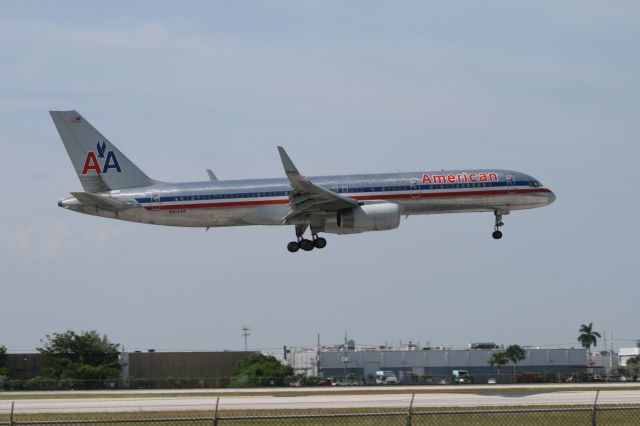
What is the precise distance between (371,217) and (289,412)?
84.5 feet

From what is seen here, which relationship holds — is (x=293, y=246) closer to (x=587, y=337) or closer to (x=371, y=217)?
(x=371, y=217)

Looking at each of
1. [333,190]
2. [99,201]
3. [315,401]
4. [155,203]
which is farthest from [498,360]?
[315,401]

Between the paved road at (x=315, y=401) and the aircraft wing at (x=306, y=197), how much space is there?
14.5 metres

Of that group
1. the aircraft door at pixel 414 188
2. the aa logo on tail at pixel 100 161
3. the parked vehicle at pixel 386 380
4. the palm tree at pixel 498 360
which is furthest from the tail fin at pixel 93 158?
the palm tree at pixel 498 360

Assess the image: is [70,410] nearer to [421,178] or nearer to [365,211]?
[365,211]

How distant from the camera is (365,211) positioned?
63.6 m

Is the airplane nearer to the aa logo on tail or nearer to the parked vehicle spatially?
the aa logo on tail

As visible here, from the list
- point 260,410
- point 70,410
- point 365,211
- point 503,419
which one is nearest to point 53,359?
point 365,211

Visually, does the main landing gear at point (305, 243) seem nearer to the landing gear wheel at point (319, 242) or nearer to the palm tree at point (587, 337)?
the landing gear wheel at point (319, 242)

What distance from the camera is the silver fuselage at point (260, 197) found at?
213 ft

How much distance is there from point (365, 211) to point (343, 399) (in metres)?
18.3

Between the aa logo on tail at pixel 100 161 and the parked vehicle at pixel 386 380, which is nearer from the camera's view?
the aa logo on tail at pixel 100 161

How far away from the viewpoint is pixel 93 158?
68.0 meters

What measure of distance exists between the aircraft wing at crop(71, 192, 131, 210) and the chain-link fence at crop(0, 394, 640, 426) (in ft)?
52.7
